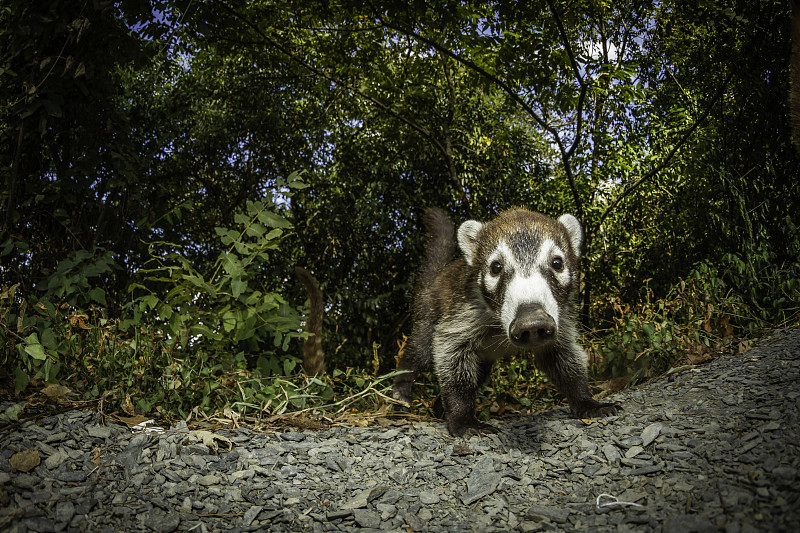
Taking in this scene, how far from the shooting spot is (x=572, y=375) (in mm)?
3463

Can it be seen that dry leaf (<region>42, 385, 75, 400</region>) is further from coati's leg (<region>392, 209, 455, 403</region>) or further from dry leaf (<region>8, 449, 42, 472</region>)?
coati's leg (<region>392, 209, 455, 403</region>)

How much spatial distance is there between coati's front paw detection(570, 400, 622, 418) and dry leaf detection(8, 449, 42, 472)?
2.89m

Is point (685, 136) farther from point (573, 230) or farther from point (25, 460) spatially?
point (25, 460)

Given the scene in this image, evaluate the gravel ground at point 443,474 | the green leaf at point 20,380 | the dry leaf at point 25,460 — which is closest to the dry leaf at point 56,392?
the green leaf at point 20,380

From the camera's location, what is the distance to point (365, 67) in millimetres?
6480

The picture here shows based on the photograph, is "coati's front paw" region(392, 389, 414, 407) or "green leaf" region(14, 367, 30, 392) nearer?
"green leaf" region(14, 367, 30, 392)

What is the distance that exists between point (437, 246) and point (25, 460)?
317 cm

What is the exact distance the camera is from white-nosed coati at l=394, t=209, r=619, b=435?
10.1 feet

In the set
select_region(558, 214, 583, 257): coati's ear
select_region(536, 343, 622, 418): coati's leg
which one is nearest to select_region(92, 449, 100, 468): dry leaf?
select_region(536, 343, 622, 418): coati's leg

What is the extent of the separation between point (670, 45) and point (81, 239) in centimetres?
648

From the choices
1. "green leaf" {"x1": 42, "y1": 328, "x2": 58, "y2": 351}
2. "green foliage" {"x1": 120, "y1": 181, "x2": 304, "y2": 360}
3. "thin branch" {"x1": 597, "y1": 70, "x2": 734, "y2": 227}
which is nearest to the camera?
"green leaf" {"x1": 42, "y1": 328, "x2": 58, "y2": 351}

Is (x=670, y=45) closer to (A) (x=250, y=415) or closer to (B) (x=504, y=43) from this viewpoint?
(B) (x=504, y=43)

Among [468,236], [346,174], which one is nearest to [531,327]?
[468,236]

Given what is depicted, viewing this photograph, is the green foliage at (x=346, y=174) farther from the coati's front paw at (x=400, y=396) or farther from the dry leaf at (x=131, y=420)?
the coati's front paw at (x=400, y=396)
